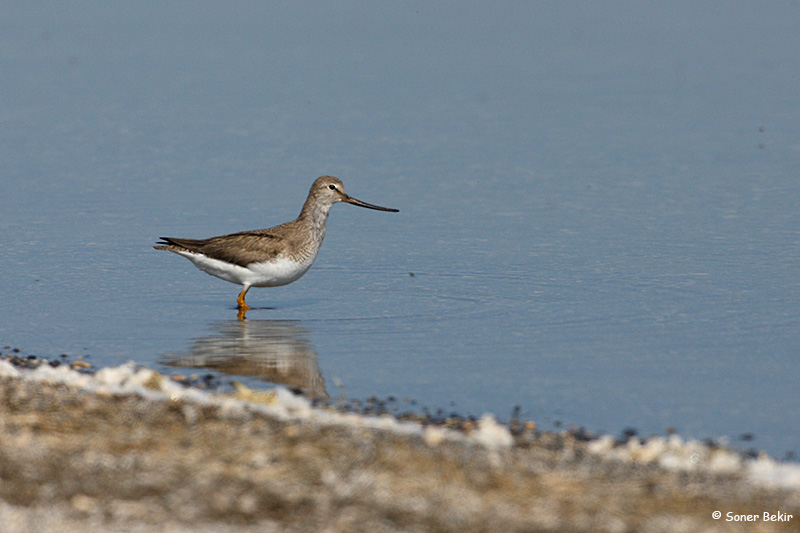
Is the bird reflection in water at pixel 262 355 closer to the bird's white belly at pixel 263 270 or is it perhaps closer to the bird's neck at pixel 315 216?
the bird's white belly at pixel 263 270

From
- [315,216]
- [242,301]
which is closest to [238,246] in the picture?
[242,301]

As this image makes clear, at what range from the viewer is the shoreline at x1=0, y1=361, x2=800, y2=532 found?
648 centimetres

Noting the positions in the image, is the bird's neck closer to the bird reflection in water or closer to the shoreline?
the bird reflection in water

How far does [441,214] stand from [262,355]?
531cm

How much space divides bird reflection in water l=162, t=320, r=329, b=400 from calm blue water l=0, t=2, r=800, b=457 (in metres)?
0.04

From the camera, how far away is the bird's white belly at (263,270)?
→ 13.4 meters

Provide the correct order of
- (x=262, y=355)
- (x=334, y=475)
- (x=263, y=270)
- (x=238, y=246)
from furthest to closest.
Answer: (x=238, y=246), (x=263, y=270), (x=262, y=355), (x=334, y=475)

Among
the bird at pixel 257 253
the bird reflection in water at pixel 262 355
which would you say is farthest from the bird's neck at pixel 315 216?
the bird reflection in water at pixel 262 355

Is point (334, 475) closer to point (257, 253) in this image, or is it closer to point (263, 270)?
point (263, 270)

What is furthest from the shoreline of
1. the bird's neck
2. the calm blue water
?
the bird's neck

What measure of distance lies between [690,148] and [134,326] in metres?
10.1

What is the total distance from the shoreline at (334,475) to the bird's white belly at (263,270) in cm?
472

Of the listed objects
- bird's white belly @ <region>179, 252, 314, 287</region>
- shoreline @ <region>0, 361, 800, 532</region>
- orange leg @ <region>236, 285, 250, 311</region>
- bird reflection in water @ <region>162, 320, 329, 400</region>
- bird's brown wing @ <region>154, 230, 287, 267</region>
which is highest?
bird's brown wing @ <region>154, 230, 287, 267</region>

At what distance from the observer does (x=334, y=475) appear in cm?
702
